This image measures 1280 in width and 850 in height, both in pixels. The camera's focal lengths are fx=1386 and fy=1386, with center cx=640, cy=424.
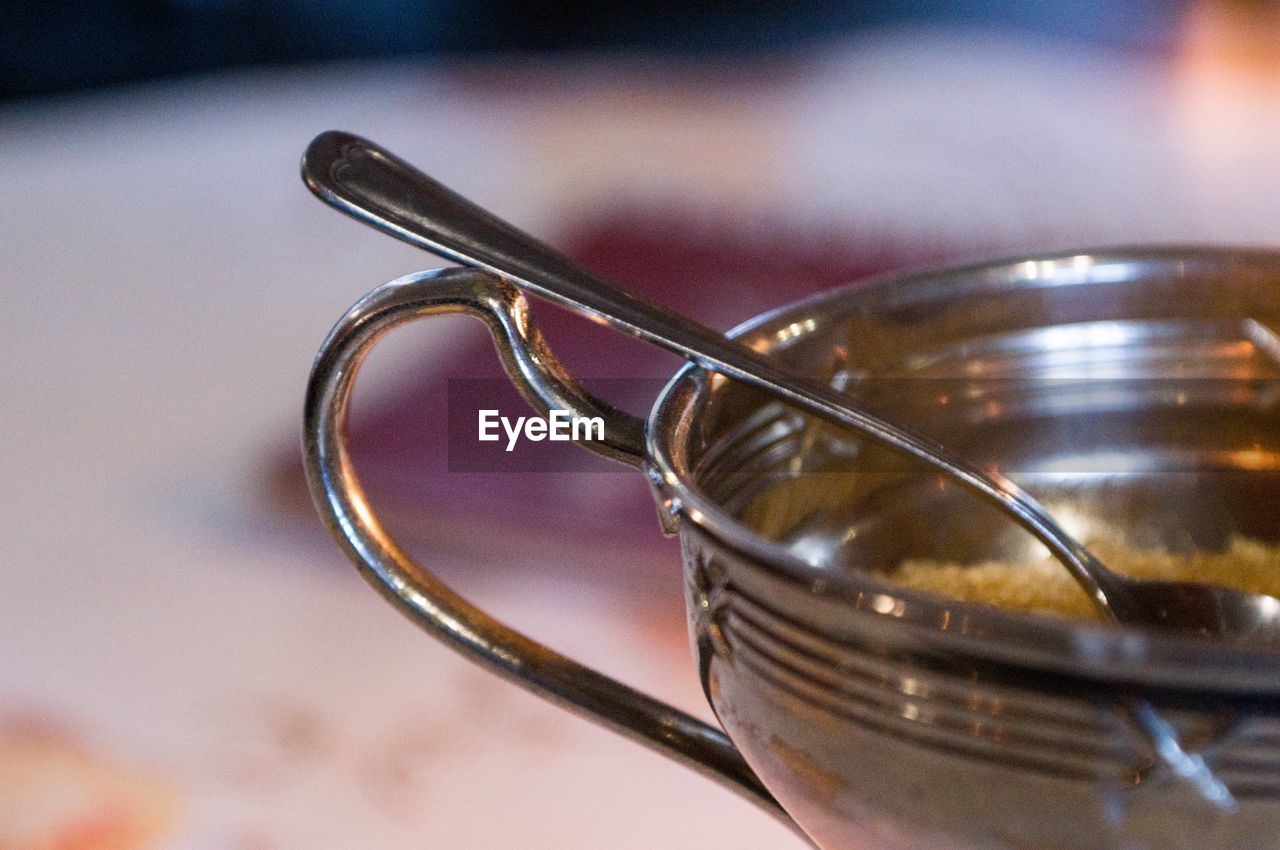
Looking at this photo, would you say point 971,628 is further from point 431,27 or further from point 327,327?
point 431,27

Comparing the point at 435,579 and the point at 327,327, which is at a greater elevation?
the point at 435,579

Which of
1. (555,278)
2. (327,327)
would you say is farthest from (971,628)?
(327,327)

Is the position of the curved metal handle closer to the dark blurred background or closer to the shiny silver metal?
the shiny silver metal

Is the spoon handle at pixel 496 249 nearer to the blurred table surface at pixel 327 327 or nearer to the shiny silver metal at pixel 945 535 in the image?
the shiny silver metal at pixel 945 535

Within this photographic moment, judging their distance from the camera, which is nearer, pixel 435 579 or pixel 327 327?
pixel 435 579

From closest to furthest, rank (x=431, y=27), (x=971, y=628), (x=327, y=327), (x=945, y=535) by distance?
(x=971, y=628)
(x=945, y=535)
(x=327, y=327)
(x=431, y=27)

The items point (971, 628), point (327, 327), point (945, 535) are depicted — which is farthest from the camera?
point (327, 327)

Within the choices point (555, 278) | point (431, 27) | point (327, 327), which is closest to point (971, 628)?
point (555, 278)
